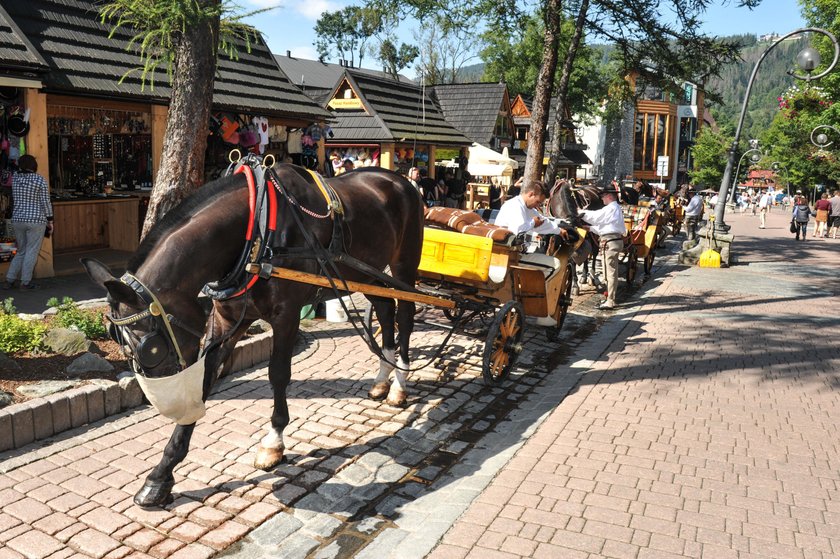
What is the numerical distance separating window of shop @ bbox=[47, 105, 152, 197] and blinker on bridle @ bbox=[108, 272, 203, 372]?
9.11 meters

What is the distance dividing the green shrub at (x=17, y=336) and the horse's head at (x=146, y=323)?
3.03 meters

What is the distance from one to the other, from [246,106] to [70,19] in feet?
10.9

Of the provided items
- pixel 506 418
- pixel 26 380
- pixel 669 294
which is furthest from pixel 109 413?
pixel 669 294

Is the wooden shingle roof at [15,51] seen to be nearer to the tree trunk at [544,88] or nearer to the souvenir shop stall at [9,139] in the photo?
the souvenir shop stall at [9,139]

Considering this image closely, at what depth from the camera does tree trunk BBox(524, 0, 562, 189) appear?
1441 centimetres

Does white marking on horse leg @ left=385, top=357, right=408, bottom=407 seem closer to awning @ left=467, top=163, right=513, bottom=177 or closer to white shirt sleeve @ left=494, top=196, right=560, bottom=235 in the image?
white shirt sleeve @ left=494, top=196, right=560, bottom=235

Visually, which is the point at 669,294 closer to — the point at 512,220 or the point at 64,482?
the point at 512,220

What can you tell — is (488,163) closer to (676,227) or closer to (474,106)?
(676,227)

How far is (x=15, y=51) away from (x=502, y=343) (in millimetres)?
8130

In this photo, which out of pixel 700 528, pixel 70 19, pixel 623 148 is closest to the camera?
pixel 700 528

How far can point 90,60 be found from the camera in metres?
11.5

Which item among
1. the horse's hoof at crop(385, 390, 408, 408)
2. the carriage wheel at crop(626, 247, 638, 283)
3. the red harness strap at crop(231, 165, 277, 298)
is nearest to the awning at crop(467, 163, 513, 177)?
the carriage wheel at crop(626, 247, 638, 283)

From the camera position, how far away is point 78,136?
12.8m

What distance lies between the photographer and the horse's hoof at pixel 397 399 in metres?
6.49
